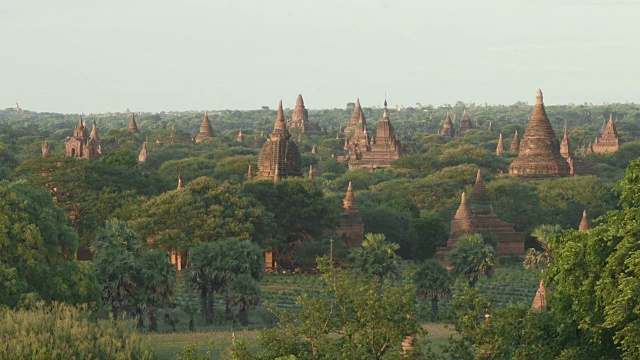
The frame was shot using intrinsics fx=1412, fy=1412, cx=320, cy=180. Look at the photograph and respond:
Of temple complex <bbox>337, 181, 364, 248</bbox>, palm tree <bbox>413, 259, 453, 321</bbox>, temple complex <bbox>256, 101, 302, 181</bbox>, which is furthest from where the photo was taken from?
temple complex <bbox>256, 101, 302, 181</bbox>

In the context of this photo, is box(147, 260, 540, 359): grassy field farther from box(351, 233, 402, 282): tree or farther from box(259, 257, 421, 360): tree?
box(259, 257, 421, 360): tree

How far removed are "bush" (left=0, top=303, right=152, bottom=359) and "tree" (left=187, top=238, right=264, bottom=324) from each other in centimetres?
1623

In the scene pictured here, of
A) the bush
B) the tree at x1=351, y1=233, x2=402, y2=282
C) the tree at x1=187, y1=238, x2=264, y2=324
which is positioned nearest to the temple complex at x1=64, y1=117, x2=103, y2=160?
the tree at x1=351, y1=233, x2=402, y2=282

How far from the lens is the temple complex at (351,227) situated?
75875 mm

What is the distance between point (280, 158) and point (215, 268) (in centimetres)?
3900

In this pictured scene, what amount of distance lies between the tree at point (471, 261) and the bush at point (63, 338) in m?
27.9

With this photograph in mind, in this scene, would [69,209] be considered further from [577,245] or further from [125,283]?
[577,245]

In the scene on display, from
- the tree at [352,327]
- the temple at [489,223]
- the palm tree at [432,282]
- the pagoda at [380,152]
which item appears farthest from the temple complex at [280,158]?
the tree at [352,327]

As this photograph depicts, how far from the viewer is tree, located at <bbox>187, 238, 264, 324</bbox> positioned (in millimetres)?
53062

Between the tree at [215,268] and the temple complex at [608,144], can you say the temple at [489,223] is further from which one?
the temple complex at [608,144]

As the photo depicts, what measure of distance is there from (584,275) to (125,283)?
22120 mm

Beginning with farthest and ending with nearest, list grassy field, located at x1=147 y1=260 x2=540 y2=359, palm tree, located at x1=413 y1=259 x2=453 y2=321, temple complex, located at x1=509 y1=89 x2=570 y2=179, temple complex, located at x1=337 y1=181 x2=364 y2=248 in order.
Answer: temple complex, located at x1=509 y1=89 x2=570 y2=179 → temple complex, located at x1=337 y1=181 x2=364 y2=248 → palm tree, located at x1=413 y1=259 x2=453 y2=321 → grassy field, located at x1=147 y1=260 x2=540 y2=359

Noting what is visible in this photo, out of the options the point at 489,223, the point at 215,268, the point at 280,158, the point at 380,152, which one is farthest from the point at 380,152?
the point at 215,268

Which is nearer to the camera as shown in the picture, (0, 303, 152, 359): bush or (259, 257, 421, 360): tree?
(259, 257, 421, 360): tree
